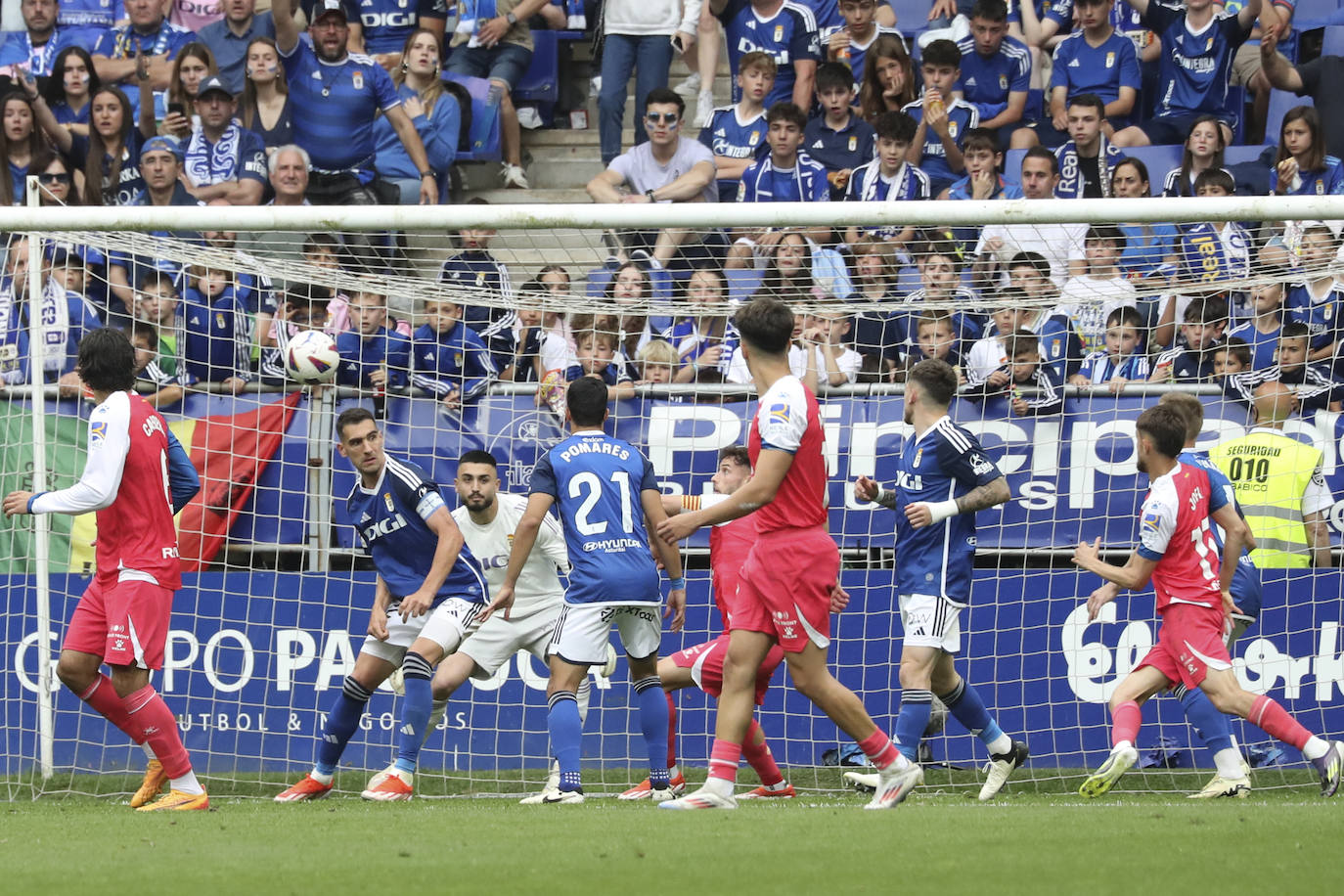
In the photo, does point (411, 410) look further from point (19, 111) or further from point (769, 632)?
point (19, 111)

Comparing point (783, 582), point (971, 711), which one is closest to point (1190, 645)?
point (971, 711)

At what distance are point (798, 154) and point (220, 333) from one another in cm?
501

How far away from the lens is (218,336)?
10750 mm

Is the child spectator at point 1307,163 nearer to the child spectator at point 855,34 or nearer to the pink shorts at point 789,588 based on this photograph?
the child spectator at point 855,34

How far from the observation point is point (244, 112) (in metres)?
14.2

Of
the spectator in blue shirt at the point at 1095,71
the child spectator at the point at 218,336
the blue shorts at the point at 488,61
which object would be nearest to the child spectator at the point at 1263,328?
the spectator in blue shirt at the point at 1095,71

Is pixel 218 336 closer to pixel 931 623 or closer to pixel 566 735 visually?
pixel 566 735

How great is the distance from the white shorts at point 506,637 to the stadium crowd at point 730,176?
6.61 ft

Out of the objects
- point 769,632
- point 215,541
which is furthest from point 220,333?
point 769,632

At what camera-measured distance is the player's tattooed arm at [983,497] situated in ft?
25.7

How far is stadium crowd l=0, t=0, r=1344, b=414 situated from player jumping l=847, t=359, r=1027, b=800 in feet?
5.80

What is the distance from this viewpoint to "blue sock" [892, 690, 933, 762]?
7.72 meters

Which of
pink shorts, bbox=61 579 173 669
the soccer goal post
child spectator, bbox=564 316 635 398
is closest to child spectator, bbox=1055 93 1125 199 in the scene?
the soccer goal post

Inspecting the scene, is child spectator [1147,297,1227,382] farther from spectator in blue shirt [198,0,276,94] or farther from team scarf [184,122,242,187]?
spectator in blue shirt [198,0,276,94]
